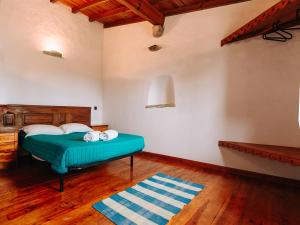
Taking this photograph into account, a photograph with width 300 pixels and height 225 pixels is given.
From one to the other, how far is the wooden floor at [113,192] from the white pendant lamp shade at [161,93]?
1.43m

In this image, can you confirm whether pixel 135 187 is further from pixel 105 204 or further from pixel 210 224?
pixel 210 224

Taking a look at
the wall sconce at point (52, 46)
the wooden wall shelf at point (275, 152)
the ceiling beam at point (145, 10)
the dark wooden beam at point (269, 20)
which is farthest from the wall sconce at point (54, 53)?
the wooden wall shelf at point (275, 152)

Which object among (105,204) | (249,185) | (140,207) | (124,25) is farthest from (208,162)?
(124,25)

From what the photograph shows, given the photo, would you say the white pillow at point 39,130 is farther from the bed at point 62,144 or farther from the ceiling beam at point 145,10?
the ceiling beam at point 145,10

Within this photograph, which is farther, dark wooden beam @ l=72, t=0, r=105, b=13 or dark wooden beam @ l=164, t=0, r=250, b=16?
dark wooden beam @ l=72, t=0, r=105, b=13

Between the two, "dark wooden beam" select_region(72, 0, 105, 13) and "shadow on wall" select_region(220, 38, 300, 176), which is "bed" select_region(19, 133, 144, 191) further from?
"dark wooden beam" select_region(72, 0, 105, 13)

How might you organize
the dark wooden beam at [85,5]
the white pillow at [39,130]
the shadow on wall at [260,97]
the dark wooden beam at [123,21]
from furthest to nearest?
the dark wooden beam at [123,21]
the dark wooden beam at [85,5]
the white pillow at [39,130]
the shadow on wall at [260,97]

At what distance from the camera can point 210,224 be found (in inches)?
65.0

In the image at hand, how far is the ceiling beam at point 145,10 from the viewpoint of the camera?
3005 millimetres

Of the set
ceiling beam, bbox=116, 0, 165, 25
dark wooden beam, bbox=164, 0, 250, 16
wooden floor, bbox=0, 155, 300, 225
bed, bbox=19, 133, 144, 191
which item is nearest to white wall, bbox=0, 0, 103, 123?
bed, bbox=19, 133, 144, 191

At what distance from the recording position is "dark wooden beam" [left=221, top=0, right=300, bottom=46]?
201 centimetres

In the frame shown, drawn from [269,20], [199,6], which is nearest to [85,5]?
[199,6]

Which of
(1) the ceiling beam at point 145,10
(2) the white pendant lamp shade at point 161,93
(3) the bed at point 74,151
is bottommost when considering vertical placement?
(3) the bed at point 74,151

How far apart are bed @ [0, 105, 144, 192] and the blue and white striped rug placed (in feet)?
1.80
